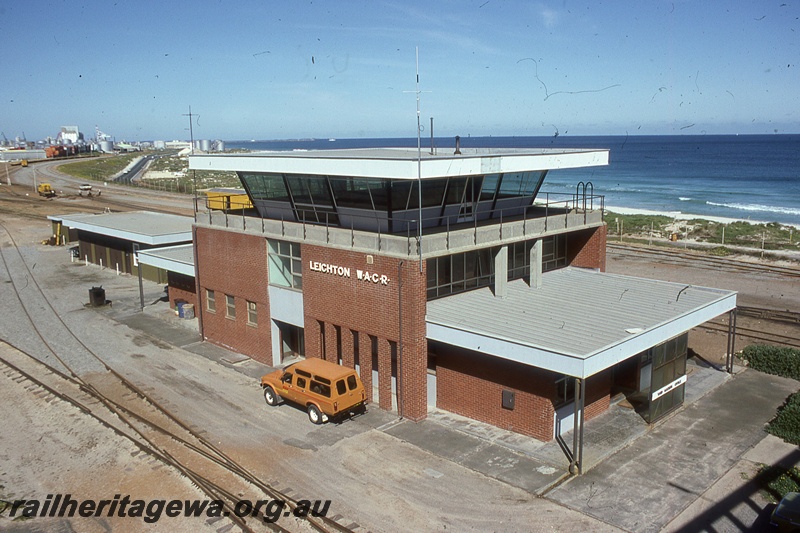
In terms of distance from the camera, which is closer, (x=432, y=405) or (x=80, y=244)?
(x=432, y=405)

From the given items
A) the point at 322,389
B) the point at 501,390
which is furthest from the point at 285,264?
the point at 501,390

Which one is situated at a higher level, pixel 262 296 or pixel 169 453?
pixel 262 296

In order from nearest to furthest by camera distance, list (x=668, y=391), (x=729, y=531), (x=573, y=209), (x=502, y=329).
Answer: (x=729, y=531)
(x=502, y=329)
(x=668, y=391)
(x=573, y=209)

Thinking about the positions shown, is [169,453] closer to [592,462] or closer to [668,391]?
[592,462]

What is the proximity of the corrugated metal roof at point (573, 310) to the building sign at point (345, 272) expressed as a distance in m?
2.14

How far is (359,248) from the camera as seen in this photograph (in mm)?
23422

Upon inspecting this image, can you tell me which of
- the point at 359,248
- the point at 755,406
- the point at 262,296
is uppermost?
the point at 359,248

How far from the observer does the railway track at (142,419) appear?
54.5ft

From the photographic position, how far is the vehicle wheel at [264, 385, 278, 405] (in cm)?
2349

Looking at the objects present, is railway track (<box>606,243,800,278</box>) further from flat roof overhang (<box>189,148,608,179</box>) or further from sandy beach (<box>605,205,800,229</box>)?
sandy beach (<box>605,205,800,229</box>)

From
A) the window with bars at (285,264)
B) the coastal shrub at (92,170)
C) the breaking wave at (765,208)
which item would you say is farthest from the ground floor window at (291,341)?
the coastal shrub at (92,170)

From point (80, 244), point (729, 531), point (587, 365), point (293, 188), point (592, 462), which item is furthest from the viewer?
point (80, 244)

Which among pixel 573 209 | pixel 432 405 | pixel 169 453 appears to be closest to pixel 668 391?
pixel 432 405

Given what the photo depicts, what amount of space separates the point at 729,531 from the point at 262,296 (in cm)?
1940
